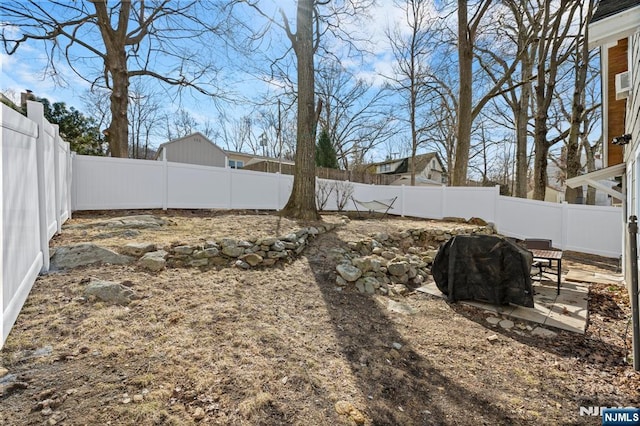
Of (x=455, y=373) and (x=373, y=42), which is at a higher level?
(x=373, y=42)

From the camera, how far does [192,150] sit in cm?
1631

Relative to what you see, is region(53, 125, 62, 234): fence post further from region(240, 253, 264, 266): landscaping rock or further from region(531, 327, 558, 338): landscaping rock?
region(531, 327, 558, 338): landscaping rock

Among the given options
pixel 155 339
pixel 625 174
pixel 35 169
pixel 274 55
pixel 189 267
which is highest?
pixel 274 55

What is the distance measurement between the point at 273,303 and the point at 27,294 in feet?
6.63

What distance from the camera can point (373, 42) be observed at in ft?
29.1

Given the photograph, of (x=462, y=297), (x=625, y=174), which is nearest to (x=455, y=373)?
(x=462, y=297)

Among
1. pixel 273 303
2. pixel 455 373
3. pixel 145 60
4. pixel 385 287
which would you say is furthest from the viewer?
pixel 145 60

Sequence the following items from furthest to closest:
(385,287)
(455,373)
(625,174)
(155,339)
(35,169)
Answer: (625,174) < (385,287) < (35,169) < (455,373) < (155,339)

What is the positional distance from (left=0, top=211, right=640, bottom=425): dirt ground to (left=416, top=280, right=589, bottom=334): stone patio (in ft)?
0.47

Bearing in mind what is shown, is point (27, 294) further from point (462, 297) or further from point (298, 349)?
point (462, 297)

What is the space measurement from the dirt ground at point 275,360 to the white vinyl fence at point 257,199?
3158mm

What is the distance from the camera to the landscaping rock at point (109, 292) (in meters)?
2.62

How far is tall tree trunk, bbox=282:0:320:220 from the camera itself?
650cm

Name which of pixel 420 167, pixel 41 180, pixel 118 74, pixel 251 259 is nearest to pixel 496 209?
pixel 251 259
